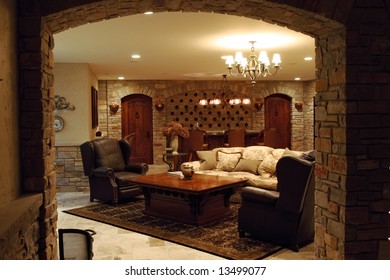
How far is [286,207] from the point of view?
4.38 m

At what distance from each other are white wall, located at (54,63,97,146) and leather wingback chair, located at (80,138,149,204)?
0.70m

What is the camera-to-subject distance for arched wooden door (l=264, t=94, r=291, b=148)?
12.6 metres

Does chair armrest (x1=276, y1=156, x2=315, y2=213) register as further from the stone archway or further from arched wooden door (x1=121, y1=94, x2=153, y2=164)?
arched wooden door (x1=121, y1=94, x2=153, y2=164)

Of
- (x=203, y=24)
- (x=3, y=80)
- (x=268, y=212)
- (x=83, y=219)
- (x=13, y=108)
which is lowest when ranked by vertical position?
(x=83, y=219)

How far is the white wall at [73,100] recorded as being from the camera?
7.70 meters

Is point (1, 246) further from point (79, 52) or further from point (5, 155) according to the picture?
point (79, 52)

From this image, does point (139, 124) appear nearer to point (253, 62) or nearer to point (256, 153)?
point (256, 153)

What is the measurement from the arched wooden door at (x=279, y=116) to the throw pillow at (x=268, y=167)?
19.0 feet

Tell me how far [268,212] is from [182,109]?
7.65 m

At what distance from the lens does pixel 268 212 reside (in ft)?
15.0

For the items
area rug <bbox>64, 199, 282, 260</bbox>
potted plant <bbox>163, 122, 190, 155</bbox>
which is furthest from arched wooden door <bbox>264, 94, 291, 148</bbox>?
area rug <bbox>64, 199, 282, 260</bbox>

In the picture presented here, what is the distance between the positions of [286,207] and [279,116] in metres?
8.56

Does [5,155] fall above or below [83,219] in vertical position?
above
